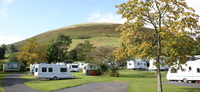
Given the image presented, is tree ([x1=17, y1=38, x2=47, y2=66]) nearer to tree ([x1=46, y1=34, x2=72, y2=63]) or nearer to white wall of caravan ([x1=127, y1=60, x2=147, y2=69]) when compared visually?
tree ([x1=46, y1=34, x2=72, y2=63])

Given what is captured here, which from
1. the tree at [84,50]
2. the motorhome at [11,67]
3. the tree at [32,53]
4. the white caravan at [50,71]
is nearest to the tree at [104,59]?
the white caravan at [50,71]

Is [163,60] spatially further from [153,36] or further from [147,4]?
[147,4]

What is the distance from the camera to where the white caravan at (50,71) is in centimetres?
2464

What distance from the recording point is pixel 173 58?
1107 cm

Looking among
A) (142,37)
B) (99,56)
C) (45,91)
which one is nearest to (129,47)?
(142,37)

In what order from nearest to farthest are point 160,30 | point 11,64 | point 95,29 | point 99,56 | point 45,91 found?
point 160,30 → point 45,91 → point 99,56 → point 11,64 → point 95,29

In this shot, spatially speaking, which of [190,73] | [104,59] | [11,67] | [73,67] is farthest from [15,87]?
[11,67]

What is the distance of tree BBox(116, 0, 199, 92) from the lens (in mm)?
10477

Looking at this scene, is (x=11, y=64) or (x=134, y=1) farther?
(x=11, y=64)

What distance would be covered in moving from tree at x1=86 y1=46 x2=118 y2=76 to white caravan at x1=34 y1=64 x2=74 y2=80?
675 cm

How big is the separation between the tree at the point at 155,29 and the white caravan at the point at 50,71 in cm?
1528

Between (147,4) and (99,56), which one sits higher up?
(147,4)

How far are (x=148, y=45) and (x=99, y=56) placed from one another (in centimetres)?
2160

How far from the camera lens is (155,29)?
11.9m
